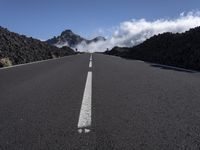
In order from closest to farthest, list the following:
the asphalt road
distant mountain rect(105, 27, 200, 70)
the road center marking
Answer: the asphalt road, the road center marking, distant mountain rect(105, 27, 200, 70)

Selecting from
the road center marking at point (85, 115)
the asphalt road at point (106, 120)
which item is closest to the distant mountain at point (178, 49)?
the asphalt road at point (106, 120)

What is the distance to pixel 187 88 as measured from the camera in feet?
26.2

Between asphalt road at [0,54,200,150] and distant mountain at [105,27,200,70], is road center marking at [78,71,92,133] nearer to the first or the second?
asphalt road at [0,54,200,150]

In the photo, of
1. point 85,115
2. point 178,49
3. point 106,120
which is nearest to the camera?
point 106,120

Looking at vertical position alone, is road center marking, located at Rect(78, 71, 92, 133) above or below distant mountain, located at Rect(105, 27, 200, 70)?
below

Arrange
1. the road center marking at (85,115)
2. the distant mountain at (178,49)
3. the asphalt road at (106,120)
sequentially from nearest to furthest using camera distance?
the asphalt road at (106,120) < the road center marking at (85,115) < the distant mountain at (178,49)

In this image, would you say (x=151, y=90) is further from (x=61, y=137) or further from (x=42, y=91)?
(x=61, y=137)

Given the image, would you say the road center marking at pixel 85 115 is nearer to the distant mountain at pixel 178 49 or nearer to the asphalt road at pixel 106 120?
the asphalt road at pixel 106 120

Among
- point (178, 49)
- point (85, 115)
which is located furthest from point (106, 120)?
point (178, 49)

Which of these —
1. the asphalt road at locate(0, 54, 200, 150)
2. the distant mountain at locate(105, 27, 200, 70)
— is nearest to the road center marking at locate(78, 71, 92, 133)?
the asphalt road at locate(0, 54, 200, 150)

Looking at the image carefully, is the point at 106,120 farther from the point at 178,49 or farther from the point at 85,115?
the point at 178,49

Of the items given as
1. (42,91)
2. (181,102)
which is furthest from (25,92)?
(181,102)

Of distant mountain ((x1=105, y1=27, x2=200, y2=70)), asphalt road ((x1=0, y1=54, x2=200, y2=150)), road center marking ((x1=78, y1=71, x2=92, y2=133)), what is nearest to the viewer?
asphalt road ((x1=0, y1=54, x2=200, y2=150))

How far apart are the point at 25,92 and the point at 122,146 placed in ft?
15.4
